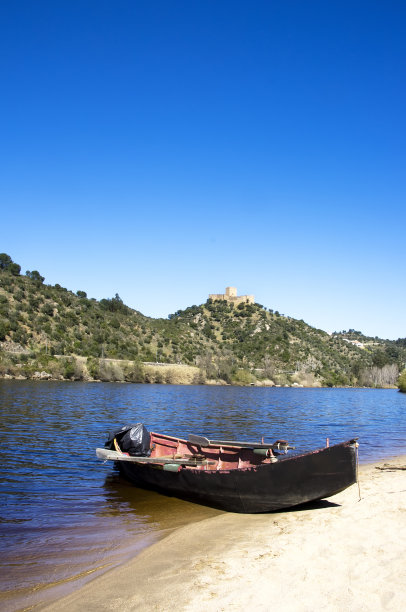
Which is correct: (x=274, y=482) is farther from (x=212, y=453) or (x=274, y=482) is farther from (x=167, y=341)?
(x=167, y=341)

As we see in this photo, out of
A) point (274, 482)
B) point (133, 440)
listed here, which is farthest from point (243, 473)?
point (133, 440)

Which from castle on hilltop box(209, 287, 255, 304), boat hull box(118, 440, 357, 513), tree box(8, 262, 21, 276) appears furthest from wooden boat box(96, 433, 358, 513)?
castle on hilltop box(209, 287, 255, 304)

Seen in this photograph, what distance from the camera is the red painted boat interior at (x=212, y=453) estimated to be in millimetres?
12793

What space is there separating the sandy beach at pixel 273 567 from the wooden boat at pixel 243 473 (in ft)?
1.70

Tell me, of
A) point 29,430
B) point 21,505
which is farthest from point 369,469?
point 29,430

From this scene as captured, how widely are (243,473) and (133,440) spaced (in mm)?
5169

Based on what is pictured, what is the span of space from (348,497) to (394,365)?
13223 centimetres

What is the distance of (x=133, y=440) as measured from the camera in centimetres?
1487

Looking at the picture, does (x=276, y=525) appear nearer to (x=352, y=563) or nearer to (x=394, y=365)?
(x=352, y=563)

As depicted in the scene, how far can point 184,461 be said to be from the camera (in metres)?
12.9

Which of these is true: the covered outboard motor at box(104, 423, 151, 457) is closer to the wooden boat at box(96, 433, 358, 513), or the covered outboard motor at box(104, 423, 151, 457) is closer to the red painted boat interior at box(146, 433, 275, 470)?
the wooden boat at box(96, 433, 358, 513)

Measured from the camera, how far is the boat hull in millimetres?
9797

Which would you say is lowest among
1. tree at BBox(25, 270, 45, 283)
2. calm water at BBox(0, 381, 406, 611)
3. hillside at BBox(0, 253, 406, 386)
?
calm water at BBox(0, 381, 406, 611)

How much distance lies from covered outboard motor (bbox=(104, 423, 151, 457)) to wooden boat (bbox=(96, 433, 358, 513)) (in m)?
0.22
